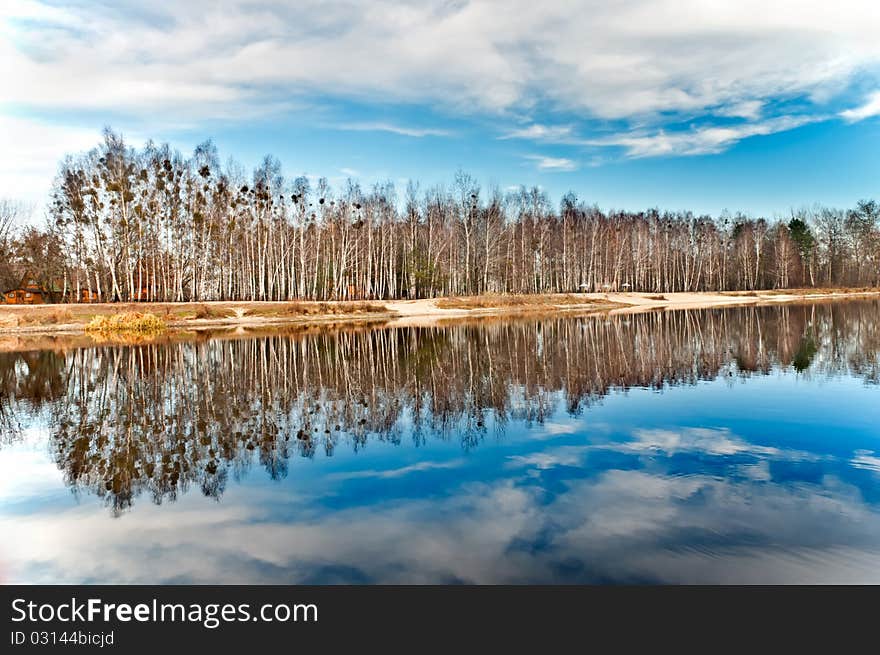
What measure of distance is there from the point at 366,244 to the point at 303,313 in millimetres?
23468

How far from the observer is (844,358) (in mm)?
19328

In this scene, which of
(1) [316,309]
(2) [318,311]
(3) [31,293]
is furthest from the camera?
(3) [31,293]

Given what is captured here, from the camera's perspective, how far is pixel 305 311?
173 ft

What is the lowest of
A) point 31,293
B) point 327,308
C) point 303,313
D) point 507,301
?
point 303,313

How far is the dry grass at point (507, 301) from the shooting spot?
2438 inches

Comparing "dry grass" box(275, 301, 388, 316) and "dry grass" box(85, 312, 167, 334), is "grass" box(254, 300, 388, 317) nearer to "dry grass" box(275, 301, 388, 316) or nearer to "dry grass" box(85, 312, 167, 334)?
"dry grass" box(275, 301, 388, 316)

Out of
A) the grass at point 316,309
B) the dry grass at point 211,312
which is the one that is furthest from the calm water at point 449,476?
the grass at point 316,309

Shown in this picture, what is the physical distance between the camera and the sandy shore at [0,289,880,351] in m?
41.9

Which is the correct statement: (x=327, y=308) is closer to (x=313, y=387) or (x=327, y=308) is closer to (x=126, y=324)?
(x=126, y=324)

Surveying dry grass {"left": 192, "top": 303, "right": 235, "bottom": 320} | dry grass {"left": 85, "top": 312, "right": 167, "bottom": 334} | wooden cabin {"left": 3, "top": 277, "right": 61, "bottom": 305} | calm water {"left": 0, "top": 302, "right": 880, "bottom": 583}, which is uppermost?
wooden cabin {"left": 3, "top": 277, "right": 61, "bottom": 305}


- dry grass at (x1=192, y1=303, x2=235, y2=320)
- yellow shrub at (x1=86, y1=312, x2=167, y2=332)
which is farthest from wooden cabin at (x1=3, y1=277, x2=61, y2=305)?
dry grass at (x1=192, y1=303, x2=235, y2=320)

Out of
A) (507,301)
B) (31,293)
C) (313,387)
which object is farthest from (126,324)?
(507,301)
